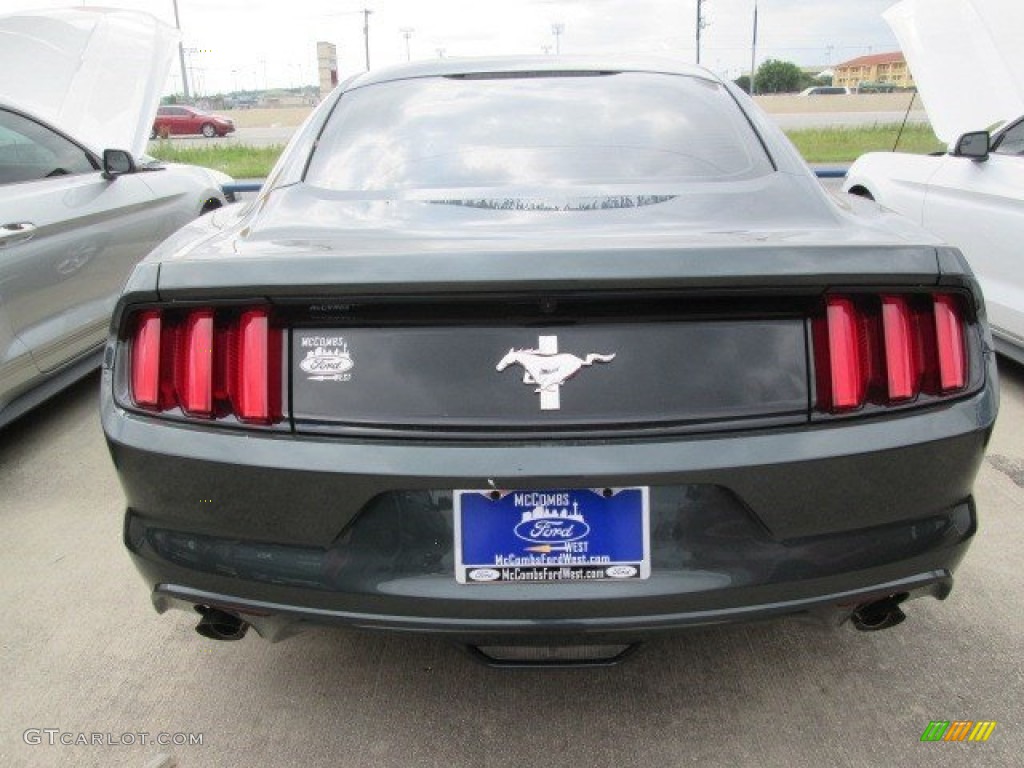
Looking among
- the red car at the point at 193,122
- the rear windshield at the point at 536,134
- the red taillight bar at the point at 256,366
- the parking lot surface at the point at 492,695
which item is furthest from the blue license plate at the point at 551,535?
the red car at the point at 193,122

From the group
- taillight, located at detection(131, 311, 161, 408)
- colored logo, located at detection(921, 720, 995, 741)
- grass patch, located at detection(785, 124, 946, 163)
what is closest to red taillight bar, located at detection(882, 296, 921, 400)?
colored logo, located at detection(921, 720, 995, 741)

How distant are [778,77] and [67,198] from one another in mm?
88807

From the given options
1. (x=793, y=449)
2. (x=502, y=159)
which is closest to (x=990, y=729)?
(x=793, y=449)

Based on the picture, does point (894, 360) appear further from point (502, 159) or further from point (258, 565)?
point (258, 565)

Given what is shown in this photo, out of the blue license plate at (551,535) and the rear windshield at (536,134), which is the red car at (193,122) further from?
the blue license plate at (551,535)

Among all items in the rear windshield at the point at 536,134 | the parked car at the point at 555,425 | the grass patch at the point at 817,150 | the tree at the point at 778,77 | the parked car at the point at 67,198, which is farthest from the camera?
the tree at the point at 778,77

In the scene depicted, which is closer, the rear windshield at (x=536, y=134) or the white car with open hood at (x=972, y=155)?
the rear windshield at (x=536, y=134)

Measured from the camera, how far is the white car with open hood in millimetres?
4340

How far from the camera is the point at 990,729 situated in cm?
211

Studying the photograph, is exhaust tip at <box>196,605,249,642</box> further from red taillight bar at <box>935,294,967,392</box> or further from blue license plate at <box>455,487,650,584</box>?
red taillight bar at <box>935,294,967,392</box>

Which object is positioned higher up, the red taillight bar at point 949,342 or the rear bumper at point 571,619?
the red taillight bar at point 949,342

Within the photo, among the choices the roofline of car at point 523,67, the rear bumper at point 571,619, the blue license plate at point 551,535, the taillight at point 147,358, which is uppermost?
the roofline of car at point 523,67

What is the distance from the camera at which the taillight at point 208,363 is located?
1786 millimetres

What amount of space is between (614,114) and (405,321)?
1.21 metres
